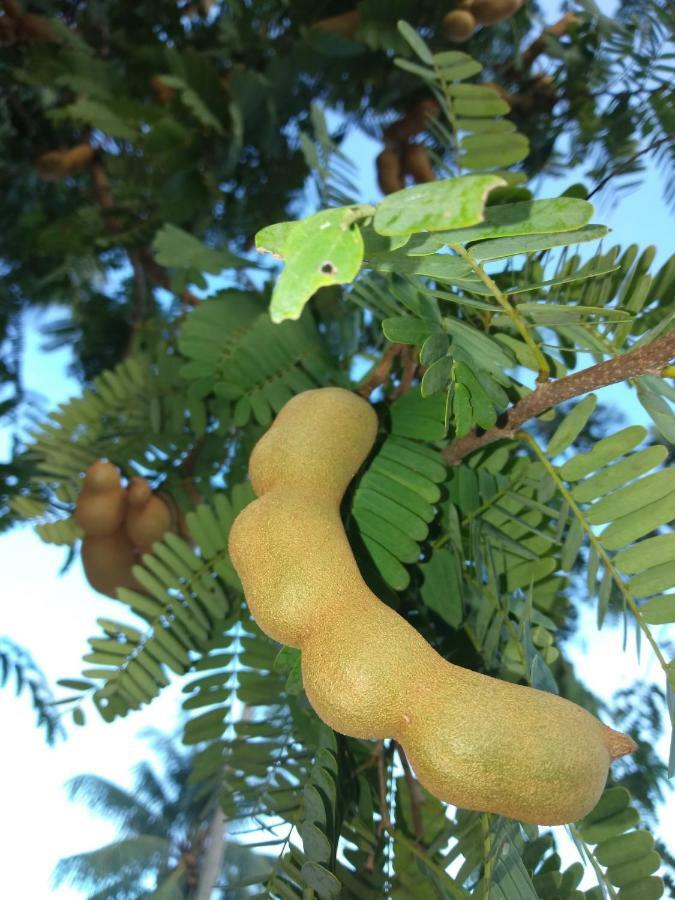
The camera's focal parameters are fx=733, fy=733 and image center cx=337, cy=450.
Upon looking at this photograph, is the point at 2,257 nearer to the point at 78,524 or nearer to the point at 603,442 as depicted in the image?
the point at 78,524

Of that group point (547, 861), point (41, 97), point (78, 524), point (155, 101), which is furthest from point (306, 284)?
point (41, 97)

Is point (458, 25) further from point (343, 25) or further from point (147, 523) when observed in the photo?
point (147, 523)

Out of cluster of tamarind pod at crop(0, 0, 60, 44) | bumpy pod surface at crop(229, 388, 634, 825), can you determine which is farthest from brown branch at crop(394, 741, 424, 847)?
cluster of tamarind pod at crop(0, 0, 60, 44)

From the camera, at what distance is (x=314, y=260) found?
9.9 inches

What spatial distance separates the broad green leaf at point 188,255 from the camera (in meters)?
0.84

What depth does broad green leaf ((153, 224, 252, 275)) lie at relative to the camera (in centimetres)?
84

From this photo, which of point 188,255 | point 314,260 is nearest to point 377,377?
point 188,255

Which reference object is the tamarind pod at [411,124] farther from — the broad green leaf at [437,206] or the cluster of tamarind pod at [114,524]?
the broad green leaf at [437,206]

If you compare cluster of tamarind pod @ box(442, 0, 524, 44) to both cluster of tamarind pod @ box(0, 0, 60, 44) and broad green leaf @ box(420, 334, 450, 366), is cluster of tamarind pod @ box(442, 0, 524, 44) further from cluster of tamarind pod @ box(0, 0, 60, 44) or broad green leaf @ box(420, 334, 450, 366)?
broad green leaf @ box(420, 334, 450, 366)

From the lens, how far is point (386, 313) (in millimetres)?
591

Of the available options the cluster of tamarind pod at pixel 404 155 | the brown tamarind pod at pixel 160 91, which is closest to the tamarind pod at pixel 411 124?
the cluster of tamarind pod at pixel 404 155

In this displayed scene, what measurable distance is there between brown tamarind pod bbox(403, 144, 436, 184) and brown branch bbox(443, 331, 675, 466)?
83 centimetres

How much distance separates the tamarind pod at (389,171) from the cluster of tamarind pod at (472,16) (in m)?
0.20

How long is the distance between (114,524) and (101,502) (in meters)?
0.03
